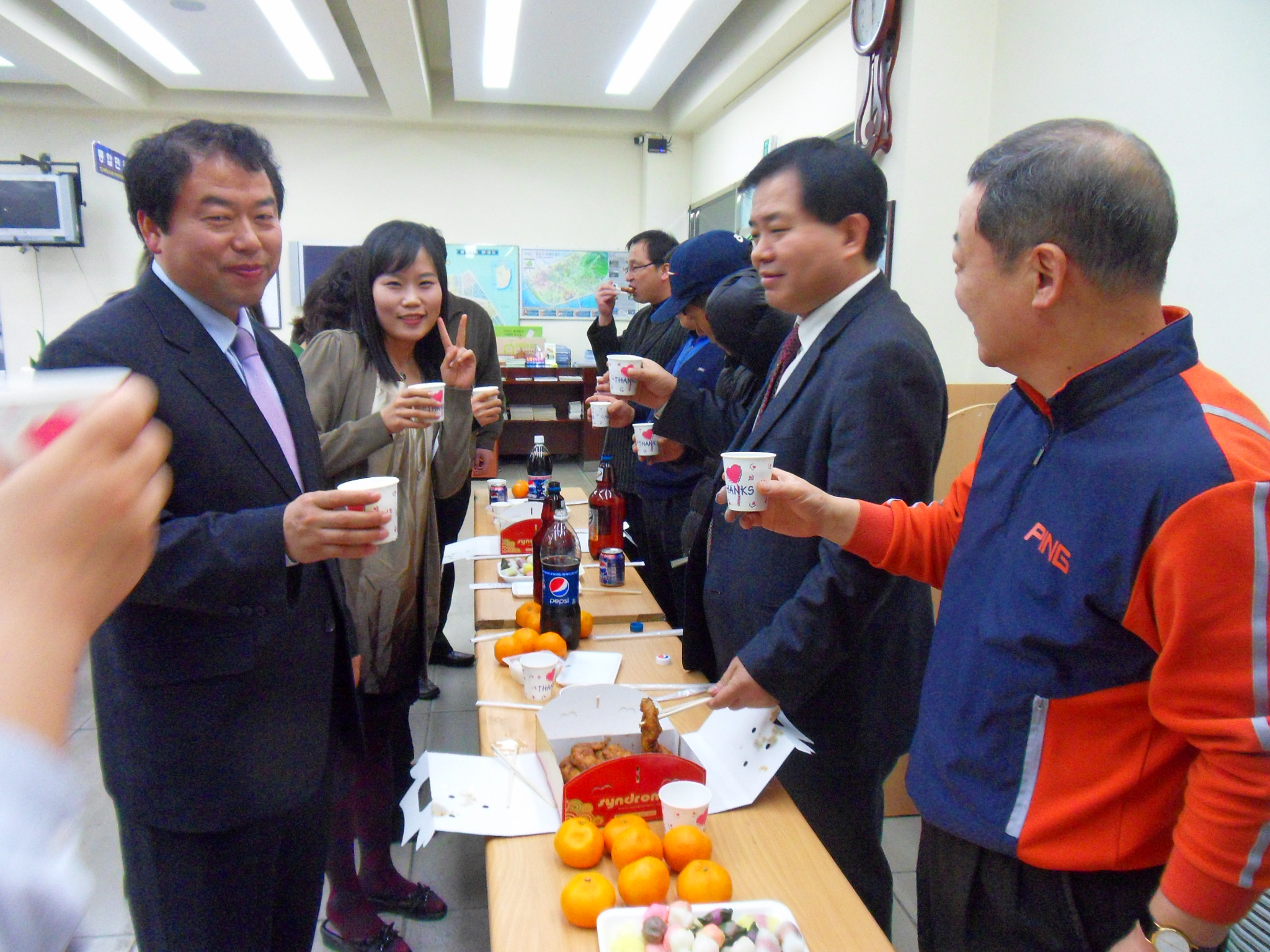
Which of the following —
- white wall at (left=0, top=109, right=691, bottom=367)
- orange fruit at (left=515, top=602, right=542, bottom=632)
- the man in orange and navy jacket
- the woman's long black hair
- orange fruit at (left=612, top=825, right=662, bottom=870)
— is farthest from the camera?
white wall at (left=0, top=109, right=691, bottom=367)

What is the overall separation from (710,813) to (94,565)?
94 cm

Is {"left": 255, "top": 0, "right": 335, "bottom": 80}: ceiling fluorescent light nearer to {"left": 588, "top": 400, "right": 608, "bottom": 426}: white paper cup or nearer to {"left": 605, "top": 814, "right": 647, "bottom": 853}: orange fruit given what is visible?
{"left": 588, "top": 400, "right": 608, "bottom": 426}: white paper cup

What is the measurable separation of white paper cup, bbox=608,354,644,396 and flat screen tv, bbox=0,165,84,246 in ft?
24.9

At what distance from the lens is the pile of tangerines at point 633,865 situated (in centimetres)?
94

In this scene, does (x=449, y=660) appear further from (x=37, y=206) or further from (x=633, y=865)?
(x=37, y=206)

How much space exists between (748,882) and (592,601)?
105cm

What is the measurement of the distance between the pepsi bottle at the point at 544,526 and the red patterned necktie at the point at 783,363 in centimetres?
56

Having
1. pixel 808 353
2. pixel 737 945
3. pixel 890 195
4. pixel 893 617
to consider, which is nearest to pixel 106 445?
pixel 737 945

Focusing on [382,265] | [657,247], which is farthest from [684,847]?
[657,247]

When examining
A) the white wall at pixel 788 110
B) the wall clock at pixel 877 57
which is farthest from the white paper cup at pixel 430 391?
the white wall at pixel 788 110

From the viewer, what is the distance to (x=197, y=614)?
3.88ft

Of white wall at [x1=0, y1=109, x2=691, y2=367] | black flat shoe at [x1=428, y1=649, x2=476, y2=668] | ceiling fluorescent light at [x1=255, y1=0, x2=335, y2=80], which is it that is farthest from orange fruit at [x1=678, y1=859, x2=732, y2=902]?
white wall at [x1=0, y1=109, x2=691, y2=367]

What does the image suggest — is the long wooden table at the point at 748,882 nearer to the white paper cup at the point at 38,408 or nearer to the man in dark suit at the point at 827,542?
the man in dark suit at the point at 827,542

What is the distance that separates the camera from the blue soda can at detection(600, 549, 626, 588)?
212 centimetres
